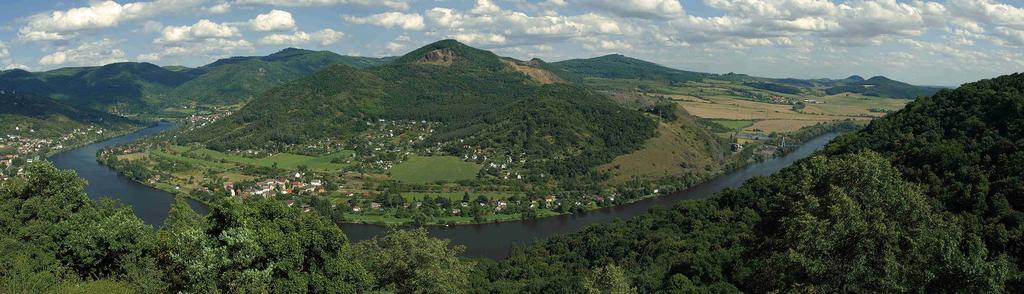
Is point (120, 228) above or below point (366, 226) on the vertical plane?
above

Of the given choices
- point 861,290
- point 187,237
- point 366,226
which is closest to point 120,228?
point 187,237

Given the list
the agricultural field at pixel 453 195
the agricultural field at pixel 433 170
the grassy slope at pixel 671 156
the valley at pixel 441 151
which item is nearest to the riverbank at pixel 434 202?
the agricultural field at pixel 453 195

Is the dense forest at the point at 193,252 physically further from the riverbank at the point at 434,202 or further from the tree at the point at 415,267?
the riverbank at the point at 434,202

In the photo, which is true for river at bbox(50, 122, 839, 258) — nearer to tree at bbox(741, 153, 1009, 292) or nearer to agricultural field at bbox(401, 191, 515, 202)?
agricultural field at bbox(401, 191, 515, 202)

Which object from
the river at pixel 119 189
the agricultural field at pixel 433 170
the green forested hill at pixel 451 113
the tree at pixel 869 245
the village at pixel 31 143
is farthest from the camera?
the green forested hill at pixel 451 113

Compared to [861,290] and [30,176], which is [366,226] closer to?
[30,176]

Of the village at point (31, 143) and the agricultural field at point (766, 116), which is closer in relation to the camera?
the village at point (31, 143)
